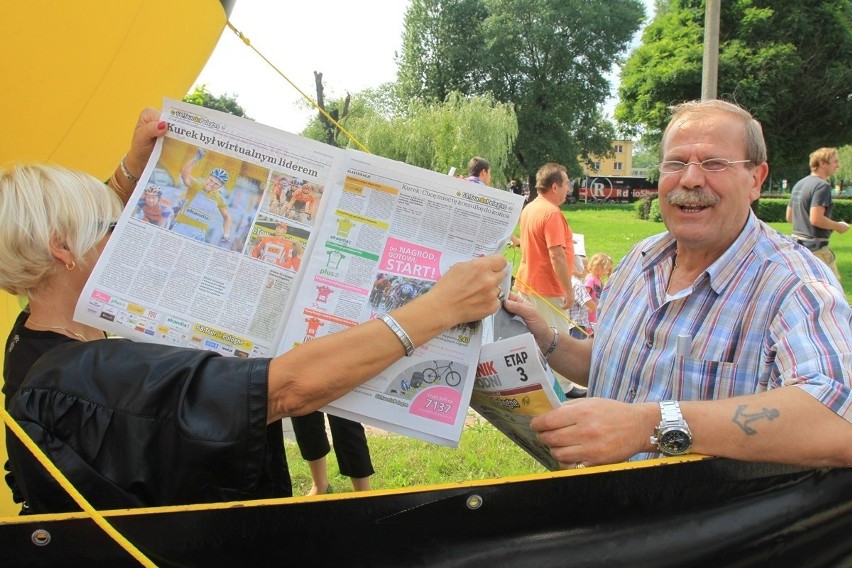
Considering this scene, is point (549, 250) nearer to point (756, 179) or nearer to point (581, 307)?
point (581, 307)

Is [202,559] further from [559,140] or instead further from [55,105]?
[559,140]

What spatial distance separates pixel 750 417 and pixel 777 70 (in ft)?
75.3

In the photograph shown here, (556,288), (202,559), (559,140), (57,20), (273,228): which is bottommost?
(202,559)

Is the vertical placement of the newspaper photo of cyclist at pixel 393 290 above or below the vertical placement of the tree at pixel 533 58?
below

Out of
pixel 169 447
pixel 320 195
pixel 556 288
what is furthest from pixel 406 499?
pixel 556 288

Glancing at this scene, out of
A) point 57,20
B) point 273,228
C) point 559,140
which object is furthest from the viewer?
point 559,140

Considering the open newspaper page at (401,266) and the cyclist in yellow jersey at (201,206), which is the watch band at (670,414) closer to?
the open newspaper page at (401,266)

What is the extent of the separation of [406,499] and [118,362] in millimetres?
676

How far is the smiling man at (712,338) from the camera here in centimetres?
130

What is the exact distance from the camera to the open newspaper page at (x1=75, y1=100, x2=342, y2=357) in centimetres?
151

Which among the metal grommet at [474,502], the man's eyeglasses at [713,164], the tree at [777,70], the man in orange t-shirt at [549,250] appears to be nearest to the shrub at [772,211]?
the tree at [777,70]

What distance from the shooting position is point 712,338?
1.63 m

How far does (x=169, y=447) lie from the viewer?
1.29 metres

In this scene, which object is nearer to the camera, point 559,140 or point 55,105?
point 55,105
